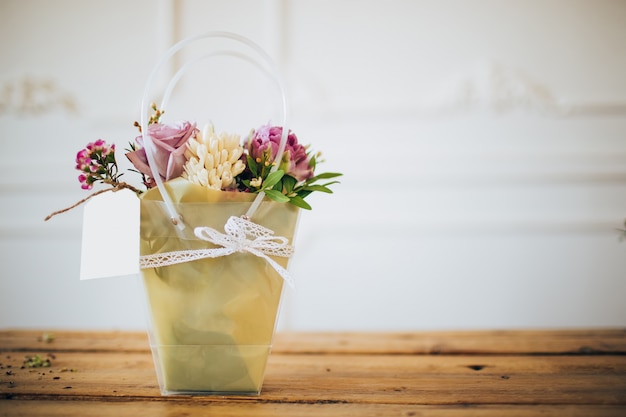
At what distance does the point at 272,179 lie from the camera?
58 centimetres

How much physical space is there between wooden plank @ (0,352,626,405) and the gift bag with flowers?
0.21ft

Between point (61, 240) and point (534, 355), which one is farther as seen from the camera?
point (61, 240)

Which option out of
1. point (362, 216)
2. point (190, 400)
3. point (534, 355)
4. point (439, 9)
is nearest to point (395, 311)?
point (362, 216)

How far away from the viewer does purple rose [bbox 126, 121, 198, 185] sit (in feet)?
1.92

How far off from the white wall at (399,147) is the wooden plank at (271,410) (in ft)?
3.81

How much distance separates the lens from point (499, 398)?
2.02ft

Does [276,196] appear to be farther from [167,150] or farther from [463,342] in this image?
[463,342]

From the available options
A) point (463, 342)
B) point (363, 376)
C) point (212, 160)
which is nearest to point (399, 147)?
point (463, 342)

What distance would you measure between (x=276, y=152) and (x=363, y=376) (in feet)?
1.17

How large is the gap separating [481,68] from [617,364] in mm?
1210

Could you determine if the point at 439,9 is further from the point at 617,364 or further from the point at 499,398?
the point at 499,398

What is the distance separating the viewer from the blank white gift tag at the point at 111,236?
579 millimetres

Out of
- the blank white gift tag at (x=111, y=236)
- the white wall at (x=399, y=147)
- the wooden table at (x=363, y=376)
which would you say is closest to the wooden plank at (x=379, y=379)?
the wooden table at (x=363, y=376)

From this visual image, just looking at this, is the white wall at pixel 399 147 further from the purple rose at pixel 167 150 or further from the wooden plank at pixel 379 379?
the purple rose at pixel 167 150
